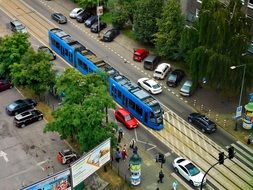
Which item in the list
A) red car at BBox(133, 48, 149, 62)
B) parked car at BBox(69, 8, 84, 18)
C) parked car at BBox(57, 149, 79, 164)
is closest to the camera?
parked car at BBox(57, 149, 79, 164)

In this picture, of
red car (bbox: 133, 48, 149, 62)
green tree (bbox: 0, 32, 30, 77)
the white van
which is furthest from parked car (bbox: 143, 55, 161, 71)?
green tree (bbox: 0, 32, 30, 77)

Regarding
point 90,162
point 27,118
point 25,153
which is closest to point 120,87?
point 27,118

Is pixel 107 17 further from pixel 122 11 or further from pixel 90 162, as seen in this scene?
pixel 90 162

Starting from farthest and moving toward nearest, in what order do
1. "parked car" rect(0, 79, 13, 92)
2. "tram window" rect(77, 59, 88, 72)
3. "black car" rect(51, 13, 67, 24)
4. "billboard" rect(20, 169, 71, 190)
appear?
"black car" rect(51, 13, 67, 24) < "tram window" rect(77, 59, 88, 72) < "parked car" rect(0, 79, 13, 92) < "billboard" rect(20, 169, 71, 190)

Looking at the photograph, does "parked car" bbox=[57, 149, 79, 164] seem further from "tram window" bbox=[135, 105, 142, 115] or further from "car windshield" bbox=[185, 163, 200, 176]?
"car windshield" bbox=[185, 163, 200, 176]

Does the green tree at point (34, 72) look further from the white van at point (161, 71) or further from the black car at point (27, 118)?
the white van at point (161, 71)

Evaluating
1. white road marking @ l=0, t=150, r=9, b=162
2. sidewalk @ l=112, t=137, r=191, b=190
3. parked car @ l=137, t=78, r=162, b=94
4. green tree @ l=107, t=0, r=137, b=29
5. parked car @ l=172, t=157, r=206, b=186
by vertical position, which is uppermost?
green tree @ l=107, t=0, r=137, b=29

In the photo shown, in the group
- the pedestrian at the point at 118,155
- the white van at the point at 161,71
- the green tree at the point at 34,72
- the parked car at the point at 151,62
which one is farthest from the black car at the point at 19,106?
the parked car at the point at 151,62
